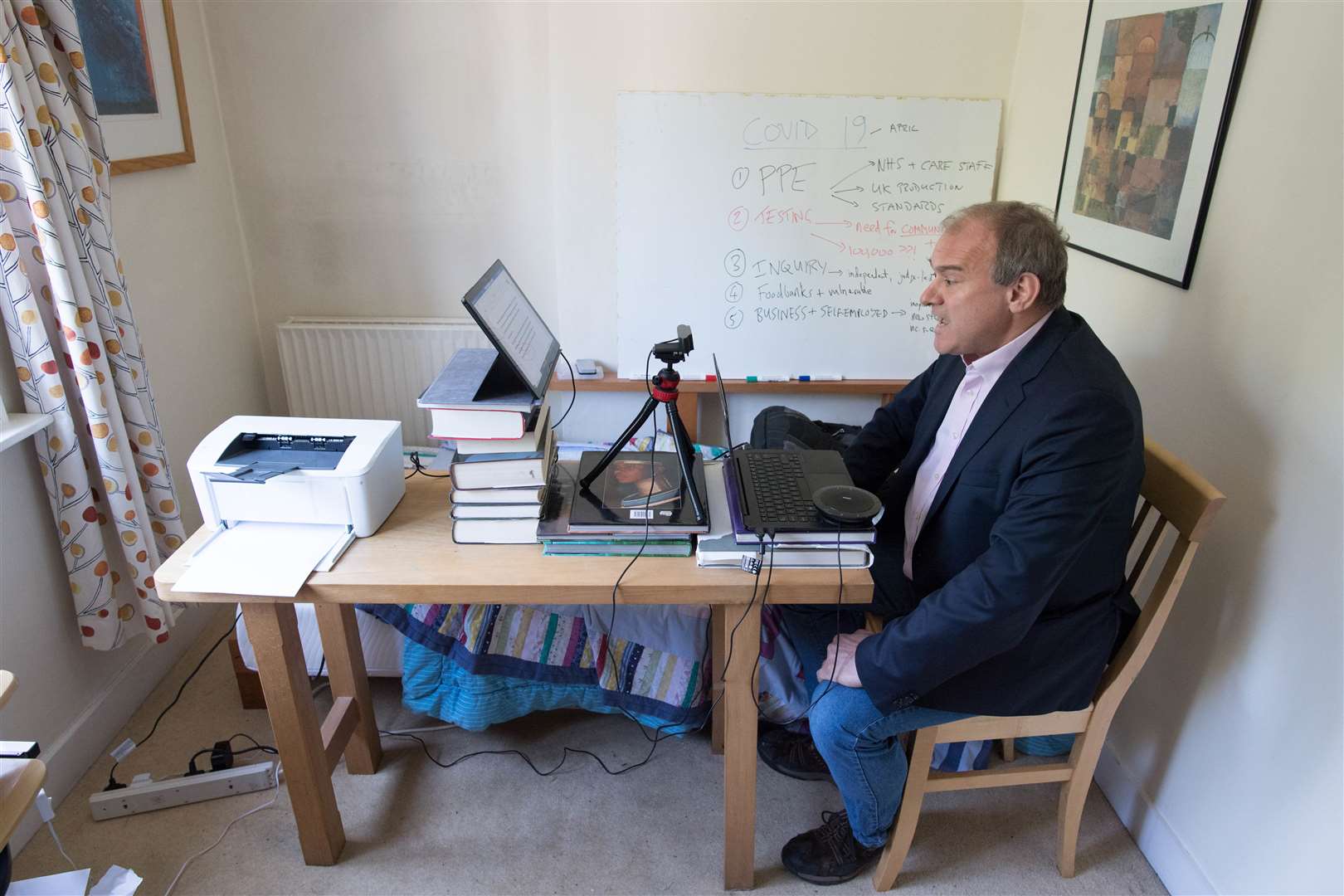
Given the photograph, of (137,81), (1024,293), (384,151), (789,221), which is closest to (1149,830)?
(1024,293)

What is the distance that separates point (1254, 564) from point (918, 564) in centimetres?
57

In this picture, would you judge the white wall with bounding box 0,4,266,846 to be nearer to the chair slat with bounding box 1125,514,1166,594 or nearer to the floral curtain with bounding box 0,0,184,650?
the floral curtain with bounding box 0,0,184,650

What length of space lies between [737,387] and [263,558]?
1.63 meters

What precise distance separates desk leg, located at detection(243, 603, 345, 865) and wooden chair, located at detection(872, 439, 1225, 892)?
1121 millimetres

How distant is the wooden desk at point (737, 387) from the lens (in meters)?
2.74

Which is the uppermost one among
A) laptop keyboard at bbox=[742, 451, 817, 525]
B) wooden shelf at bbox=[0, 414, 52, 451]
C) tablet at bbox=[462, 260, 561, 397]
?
tablet at bbox=[462, 260, 561, 397]

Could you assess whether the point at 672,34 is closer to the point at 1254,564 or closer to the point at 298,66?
the point at 298,66

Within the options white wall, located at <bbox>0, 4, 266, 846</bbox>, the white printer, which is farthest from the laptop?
white wall, located at <bbox>0, 4, 266, 846</bbox>

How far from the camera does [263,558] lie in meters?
1.46

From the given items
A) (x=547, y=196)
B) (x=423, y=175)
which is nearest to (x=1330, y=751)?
(x=547, y=196)

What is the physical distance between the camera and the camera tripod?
1481mm

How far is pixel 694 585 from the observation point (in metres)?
1.41

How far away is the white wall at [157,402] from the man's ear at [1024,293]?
1.97 m

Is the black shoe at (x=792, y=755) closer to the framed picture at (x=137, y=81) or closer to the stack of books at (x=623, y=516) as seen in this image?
the stack of books at (x=623, y=516)
